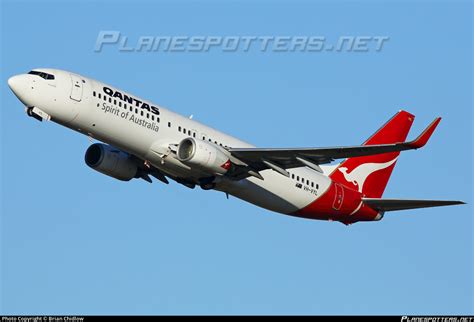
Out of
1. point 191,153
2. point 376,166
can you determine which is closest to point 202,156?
point 191,153

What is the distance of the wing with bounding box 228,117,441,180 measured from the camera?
159 ft

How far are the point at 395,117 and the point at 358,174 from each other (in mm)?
4908

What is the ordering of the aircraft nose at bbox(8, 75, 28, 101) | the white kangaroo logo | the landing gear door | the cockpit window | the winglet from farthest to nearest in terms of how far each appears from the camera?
1. the white kangaroo logo
2. the cockpit window
3. the landing gear door
4. the aircraft nose at bbox(8, 75, 28, 101)
5. the winglet

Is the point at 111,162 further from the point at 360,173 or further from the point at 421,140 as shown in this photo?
the point at 421,140

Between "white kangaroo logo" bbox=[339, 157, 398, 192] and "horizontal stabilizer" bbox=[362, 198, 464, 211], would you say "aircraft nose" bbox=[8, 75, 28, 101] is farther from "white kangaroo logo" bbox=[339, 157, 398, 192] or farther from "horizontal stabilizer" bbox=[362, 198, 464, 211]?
"horizontal stabilizer" bbox=[362, 198, 464, 211]

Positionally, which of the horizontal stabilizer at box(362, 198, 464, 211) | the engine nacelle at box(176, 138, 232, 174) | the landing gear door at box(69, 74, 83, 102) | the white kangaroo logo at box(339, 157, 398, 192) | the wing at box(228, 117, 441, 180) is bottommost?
the engine nacelle at box(176, 138, 232, 174)

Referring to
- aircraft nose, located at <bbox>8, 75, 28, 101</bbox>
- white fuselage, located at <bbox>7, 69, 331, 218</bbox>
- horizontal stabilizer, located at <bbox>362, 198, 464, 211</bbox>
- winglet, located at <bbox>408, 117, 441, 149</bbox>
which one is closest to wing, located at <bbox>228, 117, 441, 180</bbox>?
winglet, located at <bbox>408, 117, 441, 149</bbox>

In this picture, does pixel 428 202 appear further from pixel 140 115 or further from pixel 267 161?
pixel 140 115

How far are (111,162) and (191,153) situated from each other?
6515mm

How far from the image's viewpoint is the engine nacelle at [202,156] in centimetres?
4931

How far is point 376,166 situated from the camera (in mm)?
61656

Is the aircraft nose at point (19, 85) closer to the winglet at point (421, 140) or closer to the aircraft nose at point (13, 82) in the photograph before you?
the aircraft nose at point (13, 82)

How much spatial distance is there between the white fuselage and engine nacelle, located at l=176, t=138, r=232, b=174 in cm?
68

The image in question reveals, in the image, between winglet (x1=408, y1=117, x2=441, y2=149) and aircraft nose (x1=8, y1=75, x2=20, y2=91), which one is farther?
aircraft nose (x1=8, y1=75, x2=20, y2=91)
